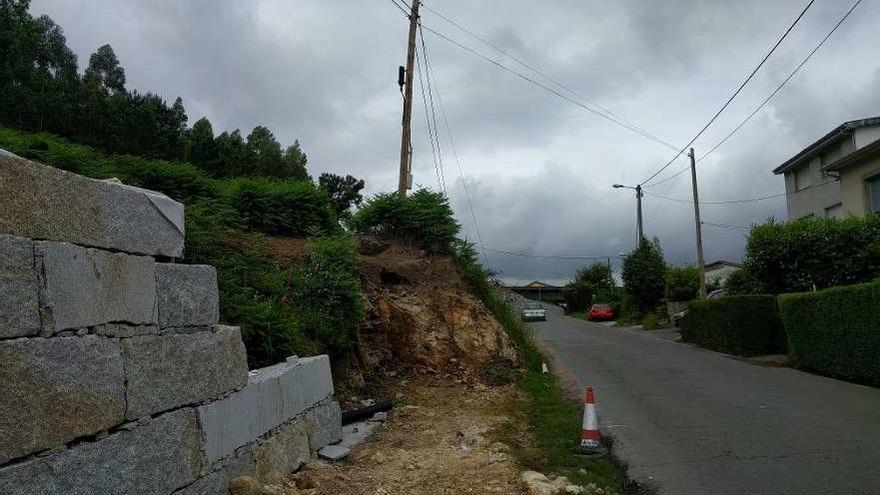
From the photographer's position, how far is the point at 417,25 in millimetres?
19500

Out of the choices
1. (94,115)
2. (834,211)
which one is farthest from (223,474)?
(834,211)

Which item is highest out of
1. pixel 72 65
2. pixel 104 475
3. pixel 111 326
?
pixel 72 65

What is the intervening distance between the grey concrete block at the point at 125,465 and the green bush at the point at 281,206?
313 inches

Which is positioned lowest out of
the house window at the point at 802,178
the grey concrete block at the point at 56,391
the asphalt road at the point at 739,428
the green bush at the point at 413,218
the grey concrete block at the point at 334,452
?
the asphalt road at the point at 739,428

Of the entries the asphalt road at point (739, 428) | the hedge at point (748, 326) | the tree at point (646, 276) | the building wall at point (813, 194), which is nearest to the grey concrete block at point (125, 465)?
the asphalt road at point (739, 428)

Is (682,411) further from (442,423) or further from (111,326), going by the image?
(111,326)

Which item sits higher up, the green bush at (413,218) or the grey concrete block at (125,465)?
the green bush at (413,218)

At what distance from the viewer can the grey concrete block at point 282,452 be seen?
5.51m

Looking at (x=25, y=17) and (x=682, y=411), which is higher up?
(x=25, y=17)

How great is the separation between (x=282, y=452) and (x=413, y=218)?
372 inches

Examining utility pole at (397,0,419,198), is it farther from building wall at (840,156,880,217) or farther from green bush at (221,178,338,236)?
building wall at (840,156,880,217)

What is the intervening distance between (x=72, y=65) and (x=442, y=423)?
29495 mm

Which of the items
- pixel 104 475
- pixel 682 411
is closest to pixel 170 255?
pixel 104 475

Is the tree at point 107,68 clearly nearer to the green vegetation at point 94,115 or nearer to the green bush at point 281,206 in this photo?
the green vegetation at point 94,115
